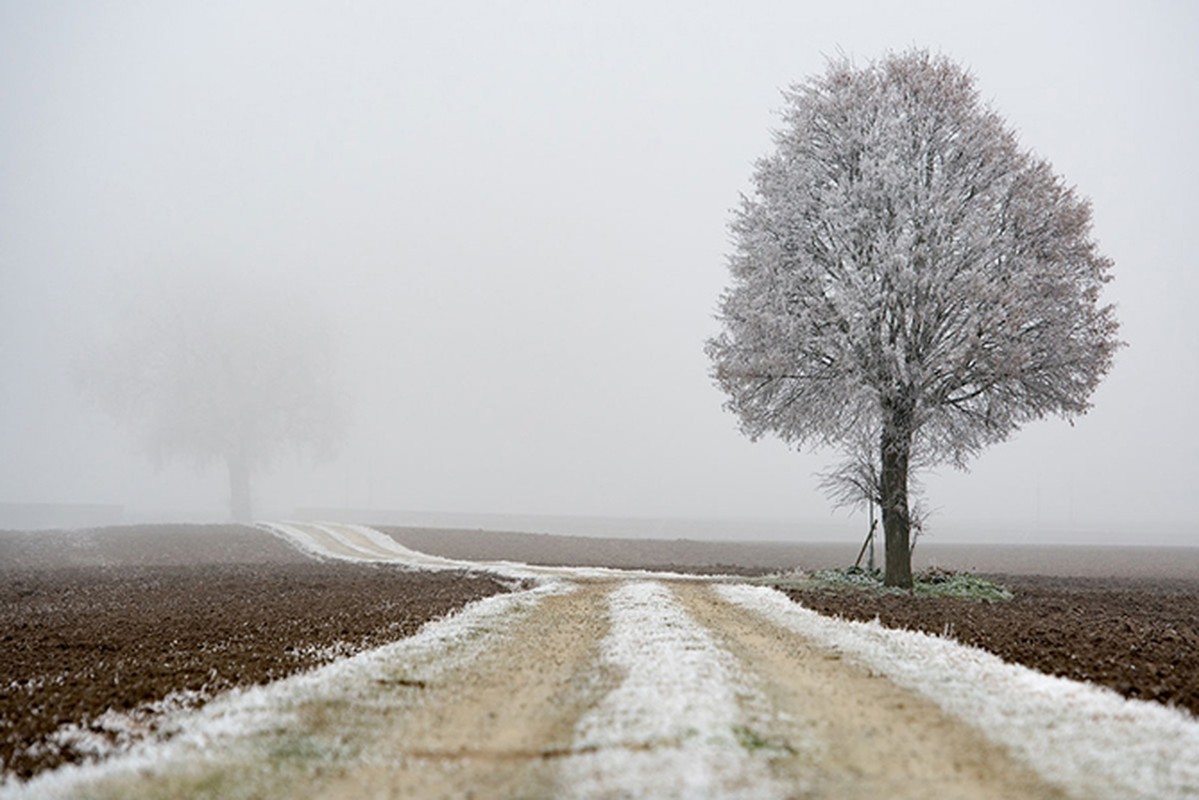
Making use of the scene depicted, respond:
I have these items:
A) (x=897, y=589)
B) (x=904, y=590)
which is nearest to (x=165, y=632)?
(x=897, y=589)

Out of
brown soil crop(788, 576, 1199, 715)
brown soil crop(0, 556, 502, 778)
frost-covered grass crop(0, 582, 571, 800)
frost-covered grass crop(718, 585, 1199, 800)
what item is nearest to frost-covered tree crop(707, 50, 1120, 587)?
brown soil crop(788, 576, 1199, 715)

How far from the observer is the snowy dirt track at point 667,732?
643 cm

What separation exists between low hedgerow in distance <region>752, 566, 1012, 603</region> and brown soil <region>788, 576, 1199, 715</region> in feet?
2.96

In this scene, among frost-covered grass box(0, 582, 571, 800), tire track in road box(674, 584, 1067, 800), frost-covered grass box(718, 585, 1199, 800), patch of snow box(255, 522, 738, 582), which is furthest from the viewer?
patch of snow box(255, 522, 738, 582)

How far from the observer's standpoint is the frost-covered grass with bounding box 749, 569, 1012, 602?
79.5ft

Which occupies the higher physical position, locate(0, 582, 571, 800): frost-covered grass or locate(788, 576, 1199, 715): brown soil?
locate(788, 576, 1199, 715): brown soil

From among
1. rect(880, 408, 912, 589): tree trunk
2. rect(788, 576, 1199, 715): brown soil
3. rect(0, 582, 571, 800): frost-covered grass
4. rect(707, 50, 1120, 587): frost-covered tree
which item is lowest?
rect(0, 582, 571, 800): frost-covered grass

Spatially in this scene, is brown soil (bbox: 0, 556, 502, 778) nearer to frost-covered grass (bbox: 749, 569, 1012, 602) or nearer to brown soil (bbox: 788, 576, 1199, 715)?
frost-covered grass (bbox: 749, 569, 1012, 602)

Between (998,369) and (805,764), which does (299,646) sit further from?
(998,369)

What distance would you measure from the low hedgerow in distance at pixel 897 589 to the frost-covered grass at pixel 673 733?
1435cm

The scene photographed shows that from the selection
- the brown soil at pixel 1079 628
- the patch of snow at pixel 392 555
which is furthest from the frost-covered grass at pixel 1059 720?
the patch of snow at pixel 392 555

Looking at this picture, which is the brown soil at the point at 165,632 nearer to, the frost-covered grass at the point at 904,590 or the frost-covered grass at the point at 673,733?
the frost-covered grass at the point at 673,733

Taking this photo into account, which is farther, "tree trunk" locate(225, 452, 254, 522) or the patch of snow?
"tree trunk" locate(225, 452, 254, 522)

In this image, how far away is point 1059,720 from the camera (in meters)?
8.15
